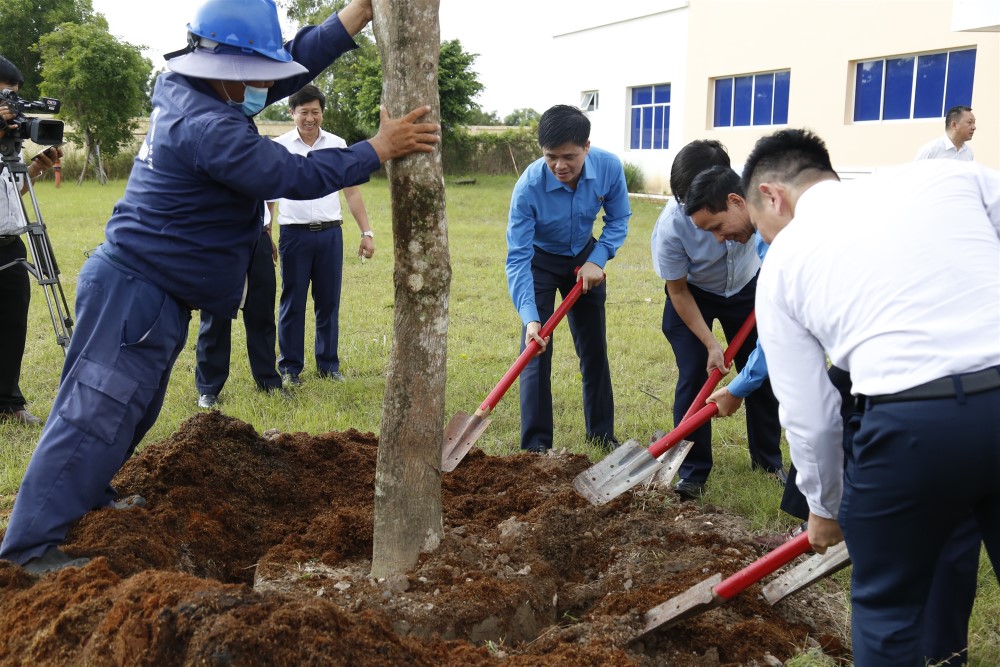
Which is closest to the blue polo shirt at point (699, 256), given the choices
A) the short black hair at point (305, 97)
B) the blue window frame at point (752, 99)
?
the short black hair at point (305, 97)

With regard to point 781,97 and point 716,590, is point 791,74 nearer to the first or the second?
point 781,97

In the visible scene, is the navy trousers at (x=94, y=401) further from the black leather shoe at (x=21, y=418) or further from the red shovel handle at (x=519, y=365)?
the black leather shoe at (x=21, y=418)

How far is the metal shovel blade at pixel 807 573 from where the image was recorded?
9.38 feet

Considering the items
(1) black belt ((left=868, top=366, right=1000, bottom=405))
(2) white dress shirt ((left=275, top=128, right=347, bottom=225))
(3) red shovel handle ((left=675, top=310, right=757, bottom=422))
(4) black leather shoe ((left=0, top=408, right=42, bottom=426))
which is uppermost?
(2) white dress shirt ((left=275, top=128, right=347, bottom=225))

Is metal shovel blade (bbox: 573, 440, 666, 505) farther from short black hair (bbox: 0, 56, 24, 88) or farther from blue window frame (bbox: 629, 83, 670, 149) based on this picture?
blue window frame (bbox: 629, 83, 670, 149)

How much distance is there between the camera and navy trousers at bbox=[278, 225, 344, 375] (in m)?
6.19

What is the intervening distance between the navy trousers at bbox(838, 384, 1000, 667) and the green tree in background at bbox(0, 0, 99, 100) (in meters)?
39.4

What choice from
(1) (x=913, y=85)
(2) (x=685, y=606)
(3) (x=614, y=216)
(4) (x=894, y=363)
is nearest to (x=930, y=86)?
(1) (x=913, y=85)

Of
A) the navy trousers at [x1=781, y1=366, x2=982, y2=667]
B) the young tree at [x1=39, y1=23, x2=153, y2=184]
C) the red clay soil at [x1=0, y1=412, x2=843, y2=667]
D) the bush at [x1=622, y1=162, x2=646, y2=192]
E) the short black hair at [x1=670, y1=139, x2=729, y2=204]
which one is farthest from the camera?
the young tree at [x1=39, y1=23, x2=153, y2=184]

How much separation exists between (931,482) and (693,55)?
823 inches

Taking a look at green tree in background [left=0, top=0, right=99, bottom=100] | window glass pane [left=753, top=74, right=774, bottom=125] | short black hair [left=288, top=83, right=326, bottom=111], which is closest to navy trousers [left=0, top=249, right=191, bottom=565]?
short black hair [left=288, top=83, right=326, bottom=111]

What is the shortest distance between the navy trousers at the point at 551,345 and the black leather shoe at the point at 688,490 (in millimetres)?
798

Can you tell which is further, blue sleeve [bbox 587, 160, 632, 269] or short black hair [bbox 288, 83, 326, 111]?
short black hair [bbox 288, 83, 326, 111]

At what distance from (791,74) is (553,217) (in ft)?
51.4
